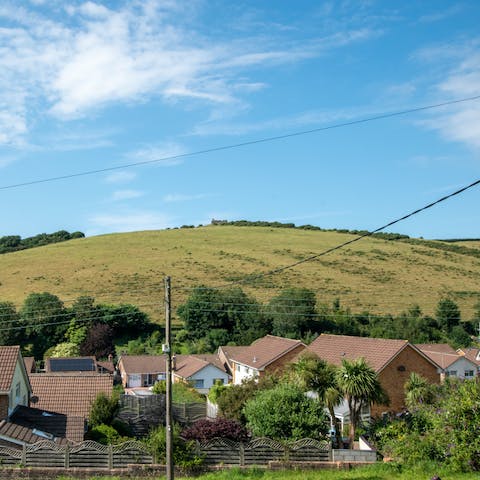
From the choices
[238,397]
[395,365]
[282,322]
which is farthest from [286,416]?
[282,322]

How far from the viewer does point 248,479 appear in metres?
22.7

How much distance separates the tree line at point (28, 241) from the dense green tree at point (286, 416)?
11682 centimetres

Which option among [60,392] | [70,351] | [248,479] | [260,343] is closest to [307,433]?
[248,479]

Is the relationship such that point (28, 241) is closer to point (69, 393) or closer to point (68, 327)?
point (68, 327)

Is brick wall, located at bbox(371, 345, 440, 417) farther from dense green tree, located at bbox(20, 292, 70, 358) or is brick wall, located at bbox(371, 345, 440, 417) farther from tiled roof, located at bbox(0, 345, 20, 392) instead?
dense green tree, located at bbox(20, 292, 70, 358)

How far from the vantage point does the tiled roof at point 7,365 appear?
28609mm

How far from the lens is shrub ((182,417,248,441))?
26.0 metres

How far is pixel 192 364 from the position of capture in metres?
62.0

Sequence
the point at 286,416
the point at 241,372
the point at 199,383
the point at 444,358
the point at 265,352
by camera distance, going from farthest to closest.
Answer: the point at 199,383
the point at 444,358
the point at 241,372
the point at 265,352
the point at 286,416

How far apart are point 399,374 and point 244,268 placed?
65.2 metres

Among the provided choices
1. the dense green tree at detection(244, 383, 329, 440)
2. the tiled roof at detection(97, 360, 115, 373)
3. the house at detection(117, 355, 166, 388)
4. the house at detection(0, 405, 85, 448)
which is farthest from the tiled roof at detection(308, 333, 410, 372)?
the tiled roof at detection(97, 360, 115, 373)

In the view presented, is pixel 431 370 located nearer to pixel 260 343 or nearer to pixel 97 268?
pixel 260 343

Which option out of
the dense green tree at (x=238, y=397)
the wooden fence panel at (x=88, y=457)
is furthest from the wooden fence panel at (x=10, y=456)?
the dense green tree at (x=238, y=397)

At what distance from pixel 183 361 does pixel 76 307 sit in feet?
62.4
